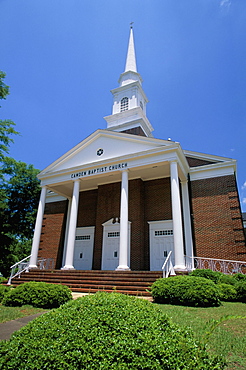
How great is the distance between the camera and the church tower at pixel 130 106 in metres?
21.9

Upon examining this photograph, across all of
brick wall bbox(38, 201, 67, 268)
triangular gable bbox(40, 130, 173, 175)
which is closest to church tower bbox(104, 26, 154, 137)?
triangular gable bbox(40, 130, 173, 175)

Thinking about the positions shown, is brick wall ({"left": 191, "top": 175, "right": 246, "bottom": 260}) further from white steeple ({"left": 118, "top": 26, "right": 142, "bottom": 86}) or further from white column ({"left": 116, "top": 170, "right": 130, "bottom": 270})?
white steeple ({"left": 118, "top": 26, "right": 142, "bottom": 86})

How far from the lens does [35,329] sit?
9.04 feet

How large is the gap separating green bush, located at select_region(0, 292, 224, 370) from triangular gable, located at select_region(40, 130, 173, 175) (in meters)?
12.8

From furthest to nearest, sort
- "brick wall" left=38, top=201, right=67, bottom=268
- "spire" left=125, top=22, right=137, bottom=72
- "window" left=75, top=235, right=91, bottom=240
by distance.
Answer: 1. "spire" left=125, top=22, right=137, bottom=72
2. "brick wall" left=38, top=201, right=67, bottom=268
3. "window" left=75, top=235, right=91, bottom=240

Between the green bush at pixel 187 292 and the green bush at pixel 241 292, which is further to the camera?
the green bush at pixel 241 292

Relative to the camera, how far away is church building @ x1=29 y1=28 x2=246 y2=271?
47.4ft

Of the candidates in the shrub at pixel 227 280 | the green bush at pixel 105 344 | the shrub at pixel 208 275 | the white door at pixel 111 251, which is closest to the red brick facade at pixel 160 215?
the white door at pixel 111 251

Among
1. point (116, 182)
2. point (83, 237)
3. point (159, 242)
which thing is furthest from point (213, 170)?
point (83, 237)

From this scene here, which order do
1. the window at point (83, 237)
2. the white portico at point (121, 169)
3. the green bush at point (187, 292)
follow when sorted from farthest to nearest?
the window at point (83, 237) < the white portico at point (121, 169) < the green bush at point (187, 292)

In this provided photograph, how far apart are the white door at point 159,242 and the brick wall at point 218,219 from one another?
178 cm

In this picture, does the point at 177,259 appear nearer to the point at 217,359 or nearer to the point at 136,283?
the point at 136,283

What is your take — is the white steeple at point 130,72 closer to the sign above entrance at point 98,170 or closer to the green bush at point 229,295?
the sign above entrance at point 98,170

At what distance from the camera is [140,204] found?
17094mm
